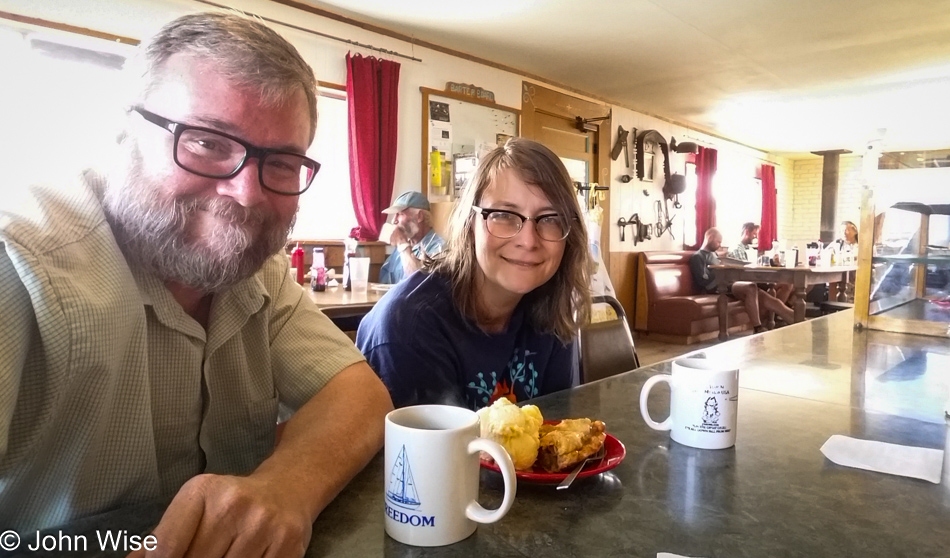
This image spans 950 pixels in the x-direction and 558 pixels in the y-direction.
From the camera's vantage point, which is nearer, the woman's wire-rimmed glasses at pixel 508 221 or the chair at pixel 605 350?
the woman's wire-rimmed glasses at pixel 508 221

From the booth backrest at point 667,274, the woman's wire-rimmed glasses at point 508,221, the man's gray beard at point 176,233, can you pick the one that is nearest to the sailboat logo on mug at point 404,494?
the man's gray beard at point 176,233

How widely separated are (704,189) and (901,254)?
6.20m

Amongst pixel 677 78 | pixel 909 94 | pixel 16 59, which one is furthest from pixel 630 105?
pixel 16 59

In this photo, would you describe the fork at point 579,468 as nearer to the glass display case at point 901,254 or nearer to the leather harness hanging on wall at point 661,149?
the glass display case at point 901,254

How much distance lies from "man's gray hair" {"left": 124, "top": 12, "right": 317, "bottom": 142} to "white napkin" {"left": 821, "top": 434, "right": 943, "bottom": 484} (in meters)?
0.97

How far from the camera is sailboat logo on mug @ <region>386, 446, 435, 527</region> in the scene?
1.89 ft

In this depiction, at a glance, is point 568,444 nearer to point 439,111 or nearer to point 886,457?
point 886,457

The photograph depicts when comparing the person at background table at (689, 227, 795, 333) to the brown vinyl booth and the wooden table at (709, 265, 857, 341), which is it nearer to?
the brown vinyl booth

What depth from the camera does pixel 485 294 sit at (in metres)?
1.39

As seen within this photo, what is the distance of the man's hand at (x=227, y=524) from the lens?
0.54m

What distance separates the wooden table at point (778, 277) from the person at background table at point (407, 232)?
3.17 metres

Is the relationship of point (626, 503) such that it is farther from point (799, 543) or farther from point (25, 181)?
point (25, 181)

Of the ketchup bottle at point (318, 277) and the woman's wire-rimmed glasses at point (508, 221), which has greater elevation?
the woman's wire-rimmed glasses at point (508, 221)

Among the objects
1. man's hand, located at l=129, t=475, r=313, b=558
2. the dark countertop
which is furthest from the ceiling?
man's hand, located at l=129, t=475, r=313, b=558
